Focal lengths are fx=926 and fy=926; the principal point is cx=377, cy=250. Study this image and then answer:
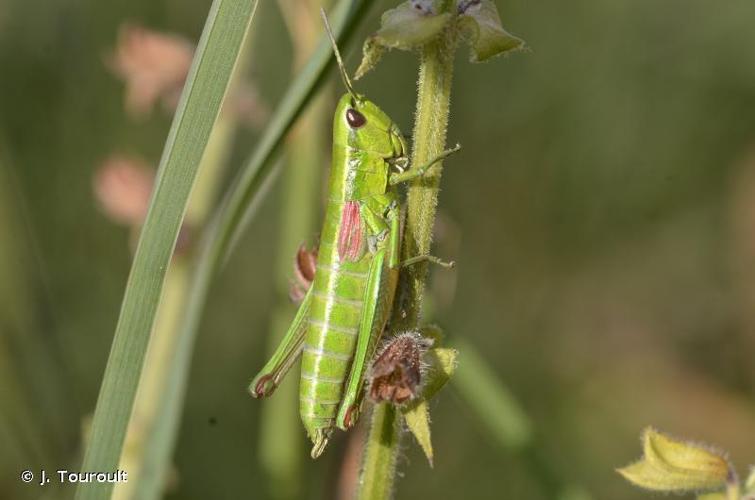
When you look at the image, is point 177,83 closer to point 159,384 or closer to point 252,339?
point 159,384

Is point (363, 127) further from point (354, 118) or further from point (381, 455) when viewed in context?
point (381, 455)

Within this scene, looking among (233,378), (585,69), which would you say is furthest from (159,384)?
(585,69)

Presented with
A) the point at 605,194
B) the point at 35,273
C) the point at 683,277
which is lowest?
the point at 35,273

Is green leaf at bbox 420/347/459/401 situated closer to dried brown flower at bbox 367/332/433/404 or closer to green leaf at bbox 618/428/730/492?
dried brown flower at bbox 367/332/433/404

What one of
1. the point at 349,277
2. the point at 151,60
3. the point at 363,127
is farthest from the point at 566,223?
the point at 349,277

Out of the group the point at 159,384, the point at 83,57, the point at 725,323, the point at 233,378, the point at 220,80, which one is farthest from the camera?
the point at 725,323

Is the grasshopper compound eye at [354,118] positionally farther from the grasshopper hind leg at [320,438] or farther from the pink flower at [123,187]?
the pink flower at [123,187]
